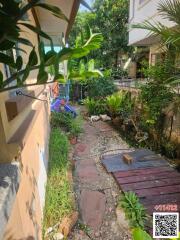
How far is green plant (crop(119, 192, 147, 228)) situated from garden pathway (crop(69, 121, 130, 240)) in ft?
0.61

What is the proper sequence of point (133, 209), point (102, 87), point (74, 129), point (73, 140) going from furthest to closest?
1. point (102, 87)
2. point (74, 129)
3. point (73, 140)
4. point (133, 209)

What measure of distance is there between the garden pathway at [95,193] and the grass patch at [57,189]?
270 mm

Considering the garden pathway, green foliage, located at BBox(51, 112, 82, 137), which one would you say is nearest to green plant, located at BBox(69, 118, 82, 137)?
green foliage, located at BBox(51, 112, 82, 137)

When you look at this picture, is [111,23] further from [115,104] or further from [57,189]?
[57,189]

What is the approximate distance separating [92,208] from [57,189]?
27.3 inches

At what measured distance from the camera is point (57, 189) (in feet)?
11.4

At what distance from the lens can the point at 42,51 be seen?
0.70 meters

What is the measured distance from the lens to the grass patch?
2956mm

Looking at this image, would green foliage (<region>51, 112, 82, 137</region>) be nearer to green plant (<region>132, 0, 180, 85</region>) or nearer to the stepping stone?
the stepping stone

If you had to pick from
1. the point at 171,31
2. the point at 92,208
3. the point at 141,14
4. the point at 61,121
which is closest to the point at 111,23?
the point at 141,14

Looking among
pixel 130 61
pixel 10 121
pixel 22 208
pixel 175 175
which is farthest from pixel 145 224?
pixel 130 61

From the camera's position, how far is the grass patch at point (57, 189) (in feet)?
9.70

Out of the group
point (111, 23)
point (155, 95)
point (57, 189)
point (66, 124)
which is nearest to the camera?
point (57, 189)

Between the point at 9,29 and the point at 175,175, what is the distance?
4.34 m
